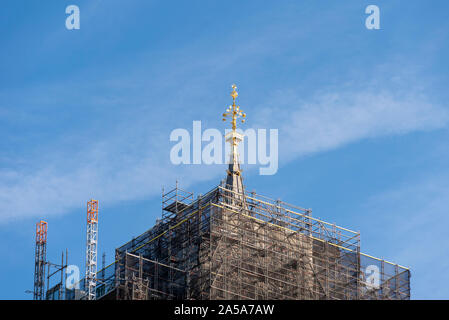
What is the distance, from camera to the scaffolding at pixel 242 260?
453ft

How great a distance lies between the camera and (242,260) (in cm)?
14012

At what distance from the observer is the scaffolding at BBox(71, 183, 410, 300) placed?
138125 millimetres

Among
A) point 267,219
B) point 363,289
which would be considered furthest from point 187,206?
point 363,289

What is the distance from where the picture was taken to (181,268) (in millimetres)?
141375
